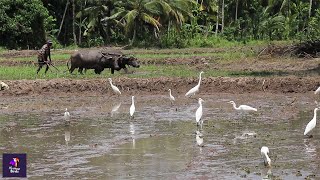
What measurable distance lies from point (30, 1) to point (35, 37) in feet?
9.47

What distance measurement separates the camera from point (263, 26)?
44.7 meters

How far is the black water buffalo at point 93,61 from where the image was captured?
2583 cm

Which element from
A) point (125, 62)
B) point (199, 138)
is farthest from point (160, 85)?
point (199, 138)

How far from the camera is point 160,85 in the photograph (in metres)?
21.9

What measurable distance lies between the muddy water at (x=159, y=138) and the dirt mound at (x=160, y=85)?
752 millimetres

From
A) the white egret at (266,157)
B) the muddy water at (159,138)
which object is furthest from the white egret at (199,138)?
the white egret at (266,157)

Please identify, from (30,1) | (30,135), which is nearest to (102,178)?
(30,135)

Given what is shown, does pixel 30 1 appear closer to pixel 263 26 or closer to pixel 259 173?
pixel 263 26

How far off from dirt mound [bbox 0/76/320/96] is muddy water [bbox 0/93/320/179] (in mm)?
752

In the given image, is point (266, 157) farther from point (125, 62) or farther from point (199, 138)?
point (125, 62)

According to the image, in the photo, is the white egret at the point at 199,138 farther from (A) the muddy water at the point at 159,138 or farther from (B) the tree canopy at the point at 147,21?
(B) the tree canopy at the point at 147,21

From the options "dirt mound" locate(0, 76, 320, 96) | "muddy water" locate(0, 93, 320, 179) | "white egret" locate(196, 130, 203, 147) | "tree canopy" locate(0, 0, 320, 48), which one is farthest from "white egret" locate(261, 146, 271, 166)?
"tree canopy" locate(0, 0, 320, 48)

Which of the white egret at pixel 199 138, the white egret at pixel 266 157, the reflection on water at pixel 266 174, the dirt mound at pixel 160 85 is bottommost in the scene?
the dirt mound at pixel 160 85

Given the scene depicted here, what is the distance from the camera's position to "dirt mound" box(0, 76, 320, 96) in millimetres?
21016
